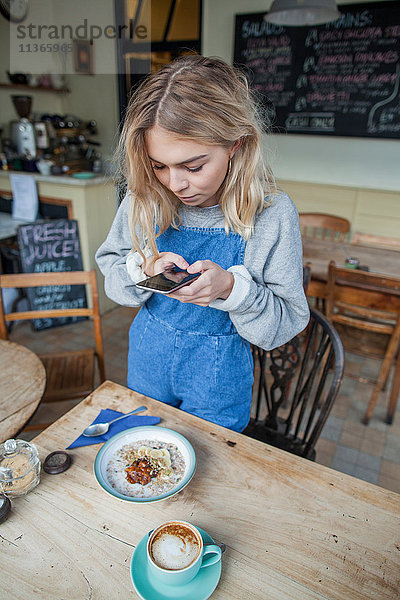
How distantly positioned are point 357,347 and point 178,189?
5.78 ft

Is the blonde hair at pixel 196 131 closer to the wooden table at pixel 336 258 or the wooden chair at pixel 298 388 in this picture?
the wooden chair at pixel 298 388

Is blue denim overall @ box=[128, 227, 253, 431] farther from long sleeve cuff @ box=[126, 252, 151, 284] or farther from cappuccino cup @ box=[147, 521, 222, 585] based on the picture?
cappuccino cup @ box=[147, 521, 222, 585]

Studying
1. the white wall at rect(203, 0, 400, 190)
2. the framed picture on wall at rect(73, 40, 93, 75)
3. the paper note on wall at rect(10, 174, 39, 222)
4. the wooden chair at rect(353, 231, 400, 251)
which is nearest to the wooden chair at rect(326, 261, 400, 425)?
the wooden chair at rect(353, 231, 400, 251)

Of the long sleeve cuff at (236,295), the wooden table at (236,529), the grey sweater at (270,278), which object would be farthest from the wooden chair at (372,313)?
the wooden table at (236,529)

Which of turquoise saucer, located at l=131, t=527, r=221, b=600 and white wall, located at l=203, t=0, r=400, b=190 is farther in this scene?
white wall, located at l=203, t=0, r=400, b=190

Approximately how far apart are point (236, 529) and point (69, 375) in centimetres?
141

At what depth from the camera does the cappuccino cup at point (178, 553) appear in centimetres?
66

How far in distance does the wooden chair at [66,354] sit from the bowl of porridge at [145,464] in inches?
36.8

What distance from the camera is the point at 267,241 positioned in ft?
3.40

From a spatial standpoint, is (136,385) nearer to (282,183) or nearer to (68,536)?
(68,536)

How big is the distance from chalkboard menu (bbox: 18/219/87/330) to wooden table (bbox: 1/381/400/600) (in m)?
2.38

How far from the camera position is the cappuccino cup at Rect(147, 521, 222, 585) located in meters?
0.66

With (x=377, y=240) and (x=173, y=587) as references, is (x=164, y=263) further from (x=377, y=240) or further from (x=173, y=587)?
(x=377, y=240)

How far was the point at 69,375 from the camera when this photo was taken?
6.58 ft
